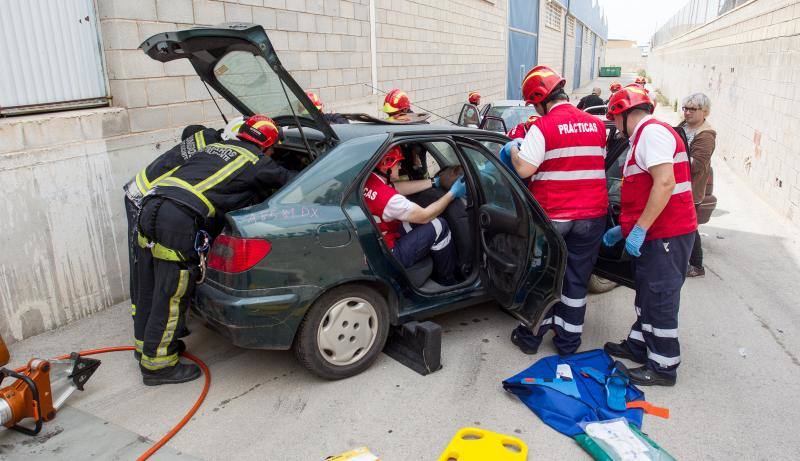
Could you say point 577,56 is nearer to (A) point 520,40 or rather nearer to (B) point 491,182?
(A) point 520,40

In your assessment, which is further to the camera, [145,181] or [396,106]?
[396,106]

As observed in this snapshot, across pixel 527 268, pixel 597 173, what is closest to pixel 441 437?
pixel 527 268

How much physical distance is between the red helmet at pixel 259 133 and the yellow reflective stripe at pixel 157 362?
4.66 feet

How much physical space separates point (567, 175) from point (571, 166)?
63 mm

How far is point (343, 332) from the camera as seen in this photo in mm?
3562

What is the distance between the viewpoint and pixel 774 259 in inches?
247

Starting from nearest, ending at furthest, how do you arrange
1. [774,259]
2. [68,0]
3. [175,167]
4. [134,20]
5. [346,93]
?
[175,167] < [68,0] < [134,20] < [774,259] < [346,93]

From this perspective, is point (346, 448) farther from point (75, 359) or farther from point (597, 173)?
point (597, 173)

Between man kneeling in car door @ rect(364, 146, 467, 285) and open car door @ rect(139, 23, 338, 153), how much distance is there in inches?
17.6

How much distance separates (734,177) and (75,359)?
11087 mm

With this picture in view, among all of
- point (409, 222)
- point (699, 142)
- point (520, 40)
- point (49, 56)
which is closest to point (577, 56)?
point (520, 40)

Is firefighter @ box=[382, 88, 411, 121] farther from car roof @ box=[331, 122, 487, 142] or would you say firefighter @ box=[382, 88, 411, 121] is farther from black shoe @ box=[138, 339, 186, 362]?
black shoe @ box=[138, 339, 186, 362]

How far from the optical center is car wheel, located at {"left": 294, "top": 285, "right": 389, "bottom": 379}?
11.3 feet

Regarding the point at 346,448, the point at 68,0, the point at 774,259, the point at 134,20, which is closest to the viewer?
the point at 346,448
